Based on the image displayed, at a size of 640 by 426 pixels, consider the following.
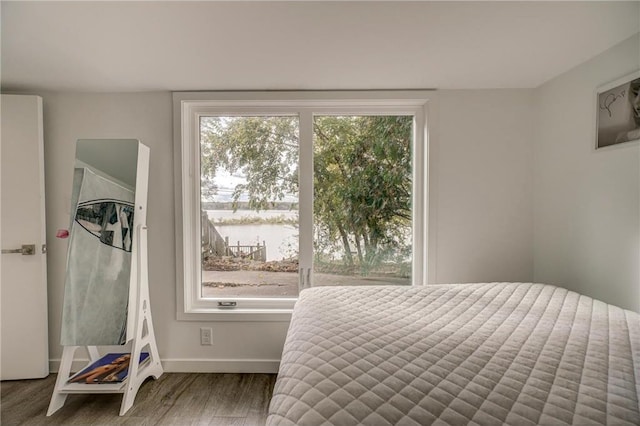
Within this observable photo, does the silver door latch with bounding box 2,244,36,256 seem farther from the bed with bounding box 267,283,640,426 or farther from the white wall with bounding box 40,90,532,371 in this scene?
the bed with bounding box 267,283,640,426

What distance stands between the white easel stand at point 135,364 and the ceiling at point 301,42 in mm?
1043

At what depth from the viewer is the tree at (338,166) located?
2.09m

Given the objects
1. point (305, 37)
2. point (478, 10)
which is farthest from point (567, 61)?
point (305, 37)

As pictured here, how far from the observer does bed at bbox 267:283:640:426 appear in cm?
63

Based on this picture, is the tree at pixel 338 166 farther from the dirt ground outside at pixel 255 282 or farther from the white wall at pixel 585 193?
the white wall at pixel 585 193

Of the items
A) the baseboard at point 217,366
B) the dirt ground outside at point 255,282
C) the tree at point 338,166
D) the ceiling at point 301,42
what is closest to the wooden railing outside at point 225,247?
the dirt ground outside at point 255,282

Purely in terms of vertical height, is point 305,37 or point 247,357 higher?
point 305,37

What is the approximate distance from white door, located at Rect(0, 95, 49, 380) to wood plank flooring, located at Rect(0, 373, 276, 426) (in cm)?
20

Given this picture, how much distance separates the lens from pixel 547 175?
1860 mm

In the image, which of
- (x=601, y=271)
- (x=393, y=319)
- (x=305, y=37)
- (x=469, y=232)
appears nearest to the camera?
(x=393, y=319)

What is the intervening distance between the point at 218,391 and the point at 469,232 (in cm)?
209

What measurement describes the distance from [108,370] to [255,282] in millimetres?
1072

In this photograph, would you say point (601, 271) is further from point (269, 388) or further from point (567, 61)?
point (269, 388)


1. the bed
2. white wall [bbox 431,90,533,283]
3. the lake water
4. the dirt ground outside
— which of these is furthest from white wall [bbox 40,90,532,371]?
the bed
